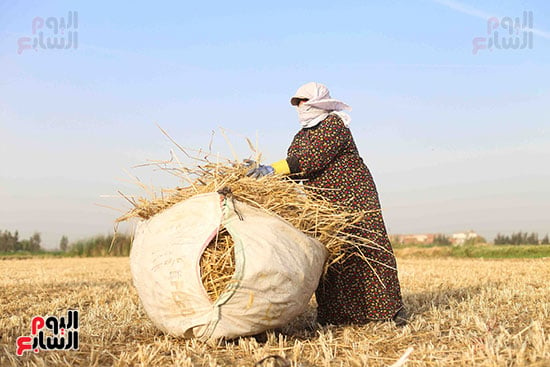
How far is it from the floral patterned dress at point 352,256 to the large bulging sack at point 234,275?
0.90 m

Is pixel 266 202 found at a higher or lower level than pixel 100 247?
higher

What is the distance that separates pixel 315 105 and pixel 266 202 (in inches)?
41.9

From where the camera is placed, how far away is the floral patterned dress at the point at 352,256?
4.41 meters

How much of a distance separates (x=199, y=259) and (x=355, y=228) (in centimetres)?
149

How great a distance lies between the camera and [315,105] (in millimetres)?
4453

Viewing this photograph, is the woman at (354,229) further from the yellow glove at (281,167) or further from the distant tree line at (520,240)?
the distant tree line at (520,240)

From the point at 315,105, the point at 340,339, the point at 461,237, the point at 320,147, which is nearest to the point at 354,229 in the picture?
the point at 320,147

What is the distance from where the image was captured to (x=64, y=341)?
369 cm

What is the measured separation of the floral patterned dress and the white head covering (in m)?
0.07

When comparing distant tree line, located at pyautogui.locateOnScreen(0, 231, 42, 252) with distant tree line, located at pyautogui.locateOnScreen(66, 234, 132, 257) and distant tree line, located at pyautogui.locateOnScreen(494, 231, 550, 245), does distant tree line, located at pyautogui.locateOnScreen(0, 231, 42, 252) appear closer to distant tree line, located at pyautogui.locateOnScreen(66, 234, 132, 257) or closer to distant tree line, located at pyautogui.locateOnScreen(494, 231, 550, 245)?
distant tree line, located at pyautogui.locateOnScreen(66, 234, 132, 257)

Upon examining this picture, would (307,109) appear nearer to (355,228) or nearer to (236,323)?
(355,228)

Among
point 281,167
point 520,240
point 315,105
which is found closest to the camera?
point 281,167

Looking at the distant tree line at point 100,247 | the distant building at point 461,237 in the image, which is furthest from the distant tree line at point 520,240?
the distant tree line at point 100,247

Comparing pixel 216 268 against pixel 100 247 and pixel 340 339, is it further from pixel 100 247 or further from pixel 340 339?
pixel 100 247
